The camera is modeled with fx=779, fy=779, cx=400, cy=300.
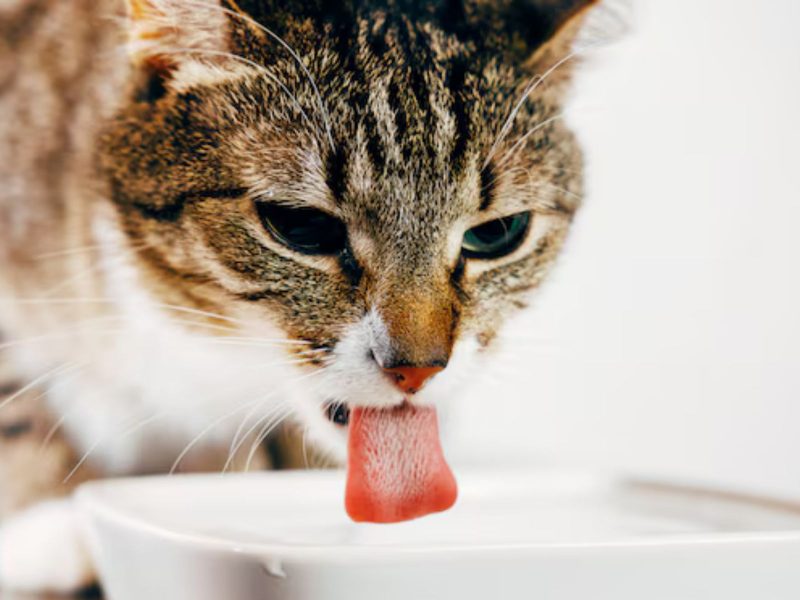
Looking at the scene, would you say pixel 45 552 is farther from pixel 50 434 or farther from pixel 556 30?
pixel 556 30

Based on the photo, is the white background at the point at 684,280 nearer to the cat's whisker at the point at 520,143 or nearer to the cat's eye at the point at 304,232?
the cat's whisker at the point at 520,143

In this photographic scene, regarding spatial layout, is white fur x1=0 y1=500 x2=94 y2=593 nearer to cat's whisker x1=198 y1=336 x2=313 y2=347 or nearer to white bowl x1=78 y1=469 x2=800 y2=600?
white bowl x1=78 y1=469 x2=800 y2=600

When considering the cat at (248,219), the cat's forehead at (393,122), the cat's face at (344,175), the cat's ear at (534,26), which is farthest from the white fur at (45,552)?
the cat's ear at (534,26)

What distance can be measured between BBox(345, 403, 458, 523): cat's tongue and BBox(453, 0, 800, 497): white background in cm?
14

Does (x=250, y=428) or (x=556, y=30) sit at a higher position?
(x=556, y=30)

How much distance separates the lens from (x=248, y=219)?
1.80 feet

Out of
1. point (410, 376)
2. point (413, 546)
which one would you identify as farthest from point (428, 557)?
point (410, 376)

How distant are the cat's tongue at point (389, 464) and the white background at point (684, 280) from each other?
0.14 m

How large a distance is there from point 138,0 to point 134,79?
72 millimetres

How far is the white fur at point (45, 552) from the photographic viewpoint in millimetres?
662

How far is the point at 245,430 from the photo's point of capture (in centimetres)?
67

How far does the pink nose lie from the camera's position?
20.3 inches

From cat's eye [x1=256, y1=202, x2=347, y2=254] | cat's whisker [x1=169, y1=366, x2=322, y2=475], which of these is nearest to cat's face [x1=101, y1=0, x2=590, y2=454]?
cat's eye [x1=256, y1=202, x2=347, y2=254]

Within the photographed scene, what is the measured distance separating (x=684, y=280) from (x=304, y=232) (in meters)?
0.40
